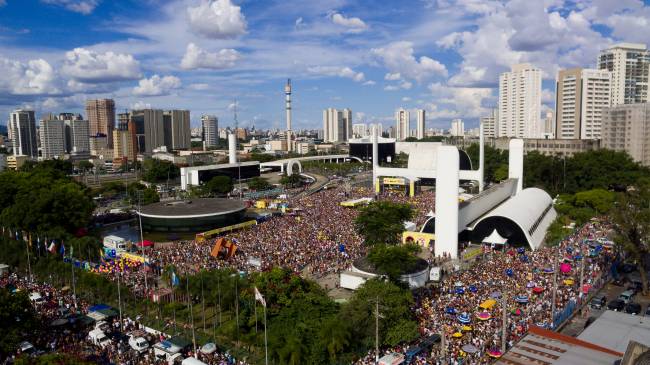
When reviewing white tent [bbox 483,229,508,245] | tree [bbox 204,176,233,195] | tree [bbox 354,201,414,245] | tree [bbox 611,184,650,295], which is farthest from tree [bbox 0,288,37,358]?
tree [bbox 204,176,233,195]

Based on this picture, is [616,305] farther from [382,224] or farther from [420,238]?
[420,238]

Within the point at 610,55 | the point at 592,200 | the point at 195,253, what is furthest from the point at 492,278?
the point at 610,55

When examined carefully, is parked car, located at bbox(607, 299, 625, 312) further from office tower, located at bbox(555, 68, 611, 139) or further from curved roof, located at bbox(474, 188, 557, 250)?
office tower, located at bbox(555, 68, 611, 139)

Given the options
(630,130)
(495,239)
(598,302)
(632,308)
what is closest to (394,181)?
(495,239)

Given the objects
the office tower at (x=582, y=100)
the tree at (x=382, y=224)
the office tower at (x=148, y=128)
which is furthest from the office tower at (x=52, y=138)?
the tree at (x=382, y=224)

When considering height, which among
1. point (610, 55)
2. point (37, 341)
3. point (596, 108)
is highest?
point (610, 55)

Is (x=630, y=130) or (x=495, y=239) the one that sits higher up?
(x=630, y=130)

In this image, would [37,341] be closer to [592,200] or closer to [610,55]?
[592,200]
